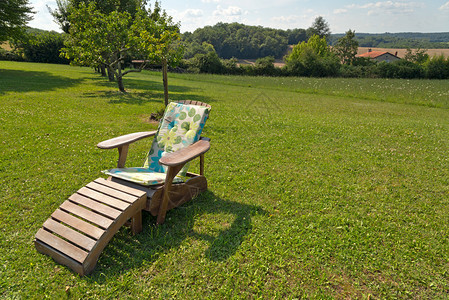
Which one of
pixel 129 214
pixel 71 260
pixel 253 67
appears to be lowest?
pixel 71 260

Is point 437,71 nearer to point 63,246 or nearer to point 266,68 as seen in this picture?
point 266,68

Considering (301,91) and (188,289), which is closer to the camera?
(188,289)

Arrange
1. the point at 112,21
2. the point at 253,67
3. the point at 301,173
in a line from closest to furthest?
the point at 301,173, the point at 112,21, the point at 253,67

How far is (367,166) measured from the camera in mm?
6211

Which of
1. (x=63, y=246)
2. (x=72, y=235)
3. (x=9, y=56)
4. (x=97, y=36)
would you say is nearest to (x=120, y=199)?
(x=72, y=235)

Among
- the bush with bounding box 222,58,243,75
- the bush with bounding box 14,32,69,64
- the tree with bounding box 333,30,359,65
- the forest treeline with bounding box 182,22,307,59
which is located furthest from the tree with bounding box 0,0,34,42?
the forest treeline with bounding box 182,22,307,59

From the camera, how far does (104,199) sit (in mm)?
3213

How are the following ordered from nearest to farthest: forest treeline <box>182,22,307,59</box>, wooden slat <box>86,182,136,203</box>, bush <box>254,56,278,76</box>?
wooden slat <box>86,182,136,203</box>, bush <box>254,56,278,76</box>, forest treeline <box>182,22,307,59</box>

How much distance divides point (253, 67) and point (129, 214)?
130 ft

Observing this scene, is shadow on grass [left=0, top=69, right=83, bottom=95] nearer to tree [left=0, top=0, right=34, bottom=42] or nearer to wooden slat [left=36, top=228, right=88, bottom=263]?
tree [left=0, top=0, right=34, bottom=42]

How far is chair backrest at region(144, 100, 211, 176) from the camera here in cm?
455

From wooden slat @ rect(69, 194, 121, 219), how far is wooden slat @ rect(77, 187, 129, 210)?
0.04m

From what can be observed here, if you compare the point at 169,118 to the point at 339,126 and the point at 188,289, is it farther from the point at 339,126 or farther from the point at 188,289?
the point at 339,126

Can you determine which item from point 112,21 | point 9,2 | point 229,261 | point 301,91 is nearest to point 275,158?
point 229,261
